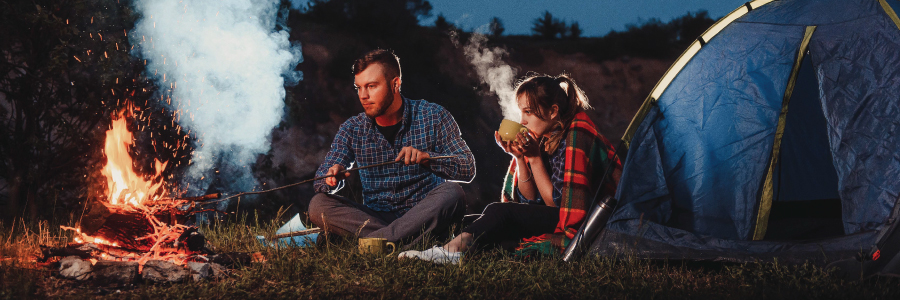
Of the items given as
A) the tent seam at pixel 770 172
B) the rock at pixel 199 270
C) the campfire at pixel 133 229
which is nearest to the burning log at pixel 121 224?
the campfire at pixel 133 229

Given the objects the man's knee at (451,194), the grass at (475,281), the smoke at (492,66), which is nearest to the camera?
the grass at (475,281)

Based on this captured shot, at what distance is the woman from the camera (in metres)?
3.43

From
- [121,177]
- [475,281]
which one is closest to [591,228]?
[475,281]

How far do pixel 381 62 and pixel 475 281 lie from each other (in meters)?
1.84

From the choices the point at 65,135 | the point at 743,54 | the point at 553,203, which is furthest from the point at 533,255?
the point at 65,135

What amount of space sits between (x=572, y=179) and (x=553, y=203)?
322mm

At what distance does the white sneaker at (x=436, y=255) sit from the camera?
124 inches

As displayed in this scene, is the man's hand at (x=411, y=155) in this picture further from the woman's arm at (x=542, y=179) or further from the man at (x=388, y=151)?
the woman's arm at (x=542, y=179)

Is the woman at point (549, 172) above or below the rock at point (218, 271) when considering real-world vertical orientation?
above

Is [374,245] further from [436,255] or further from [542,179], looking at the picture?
[542,179]

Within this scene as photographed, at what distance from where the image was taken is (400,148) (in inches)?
164

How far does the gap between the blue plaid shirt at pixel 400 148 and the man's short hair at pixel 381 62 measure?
0.23 metres

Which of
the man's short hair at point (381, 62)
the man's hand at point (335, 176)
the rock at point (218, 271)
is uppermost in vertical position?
the man's short hair at point (381, 62)

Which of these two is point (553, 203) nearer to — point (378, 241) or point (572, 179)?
point (572, 179)
